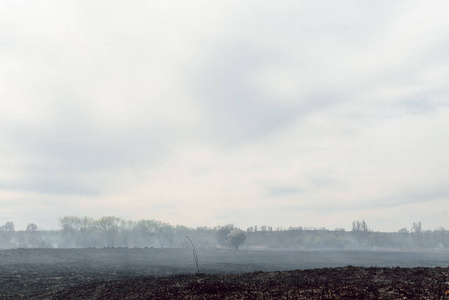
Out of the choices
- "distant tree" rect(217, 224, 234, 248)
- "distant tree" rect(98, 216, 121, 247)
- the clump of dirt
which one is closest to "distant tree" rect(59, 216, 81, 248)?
"distant tree" rect(98, 216, 121, 247)

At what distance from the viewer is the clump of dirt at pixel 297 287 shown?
23.9m

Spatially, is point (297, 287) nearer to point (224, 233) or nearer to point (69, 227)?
point (224, 233)

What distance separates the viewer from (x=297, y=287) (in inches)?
1082

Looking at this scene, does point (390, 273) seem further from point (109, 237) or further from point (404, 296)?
point (109, 237)

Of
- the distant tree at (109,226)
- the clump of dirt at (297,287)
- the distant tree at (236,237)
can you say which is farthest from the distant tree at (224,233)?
the clump of dirt at (297,287)

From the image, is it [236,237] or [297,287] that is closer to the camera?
[297,287]

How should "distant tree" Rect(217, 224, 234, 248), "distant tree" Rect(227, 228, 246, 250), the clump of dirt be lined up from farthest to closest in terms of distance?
"distant tree" Rect(217, 224, 234, 248), "distant tree" Rect(227, 228, 246, 250), the clump of dirt

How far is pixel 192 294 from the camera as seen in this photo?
27.5 meters

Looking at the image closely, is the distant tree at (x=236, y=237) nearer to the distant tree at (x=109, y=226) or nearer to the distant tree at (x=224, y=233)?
the distant tree at (x=224, y=233)

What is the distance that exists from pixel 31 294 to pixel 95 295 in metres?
11.1

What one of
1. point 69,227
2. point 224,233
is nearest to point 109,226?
point 69,227

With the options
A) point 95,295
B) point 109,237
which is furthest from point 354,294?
point 109,237

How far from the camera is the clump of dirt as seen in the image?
942 inches

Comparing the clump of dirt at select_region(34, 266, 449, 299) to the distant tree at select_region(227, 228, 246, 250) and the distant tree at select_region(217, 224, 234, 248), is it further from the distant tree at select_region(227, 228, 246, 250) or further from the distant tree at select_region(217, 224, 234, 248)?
the distant tree at select_region(217, 224, 234, 248)
